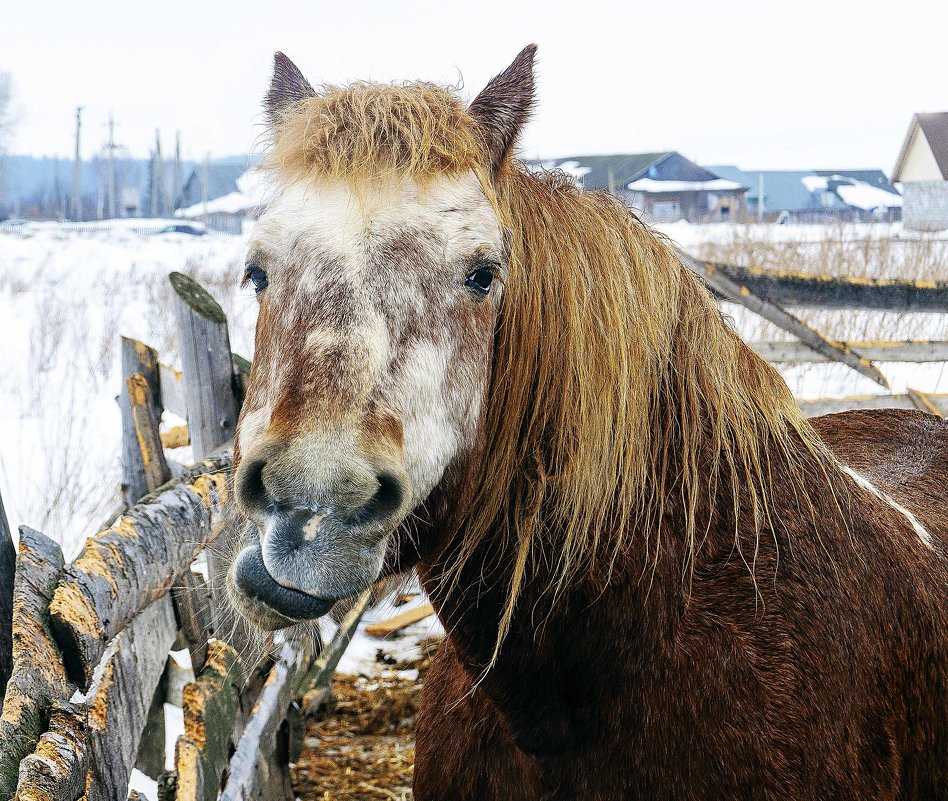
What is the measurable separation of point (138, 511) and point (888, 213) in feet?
160

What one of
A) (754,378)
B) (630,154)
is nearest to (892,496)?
(754,378)

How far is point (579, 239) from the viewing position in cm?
170

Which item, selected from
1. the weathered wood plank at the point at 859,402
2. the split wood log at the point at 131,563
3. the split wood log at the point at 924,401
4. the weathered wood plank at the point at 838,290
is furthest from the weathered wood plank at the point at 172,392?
the split wood log at the point at 924,401

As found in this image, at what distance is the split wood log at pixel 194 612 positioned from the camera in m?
2.42

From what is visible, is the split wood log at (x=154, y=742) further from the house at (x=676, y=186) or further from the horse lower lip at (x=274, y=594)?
the house at (x=676, y=186)

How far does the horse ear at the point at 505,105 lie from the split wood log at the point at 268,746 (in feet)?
5.97

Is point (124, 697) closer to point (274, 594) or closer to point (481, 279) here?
point (274, 594)

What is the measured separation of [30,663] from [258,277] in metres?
0.78

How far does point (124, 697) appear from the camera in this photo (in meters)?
1.78

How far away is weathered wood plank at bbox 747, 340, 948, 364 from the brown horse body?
4.40 metres

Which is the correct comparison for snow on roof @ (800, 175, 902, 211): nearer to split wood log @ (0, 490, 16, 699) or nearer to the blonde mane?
the blonde mane

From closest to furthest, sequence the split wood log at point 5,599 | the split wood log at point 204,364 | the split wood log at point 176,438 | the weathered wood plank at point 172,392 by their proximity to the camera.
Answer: the split wood log at point 5,599 → the split wood log at point 204,364 → the weathered wood plank at point 172,392 → the split wood log at point 176,438

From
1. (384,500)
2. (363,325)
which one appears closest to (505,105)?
(363,325)

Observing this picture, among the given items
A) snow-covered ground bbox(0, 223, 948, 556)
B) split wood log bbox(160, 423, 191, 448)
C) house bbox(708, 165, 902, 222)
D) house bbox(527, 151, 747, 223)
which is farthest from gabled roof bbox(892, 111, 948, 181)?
split wood log bbox(160, 423, 191, 448)
